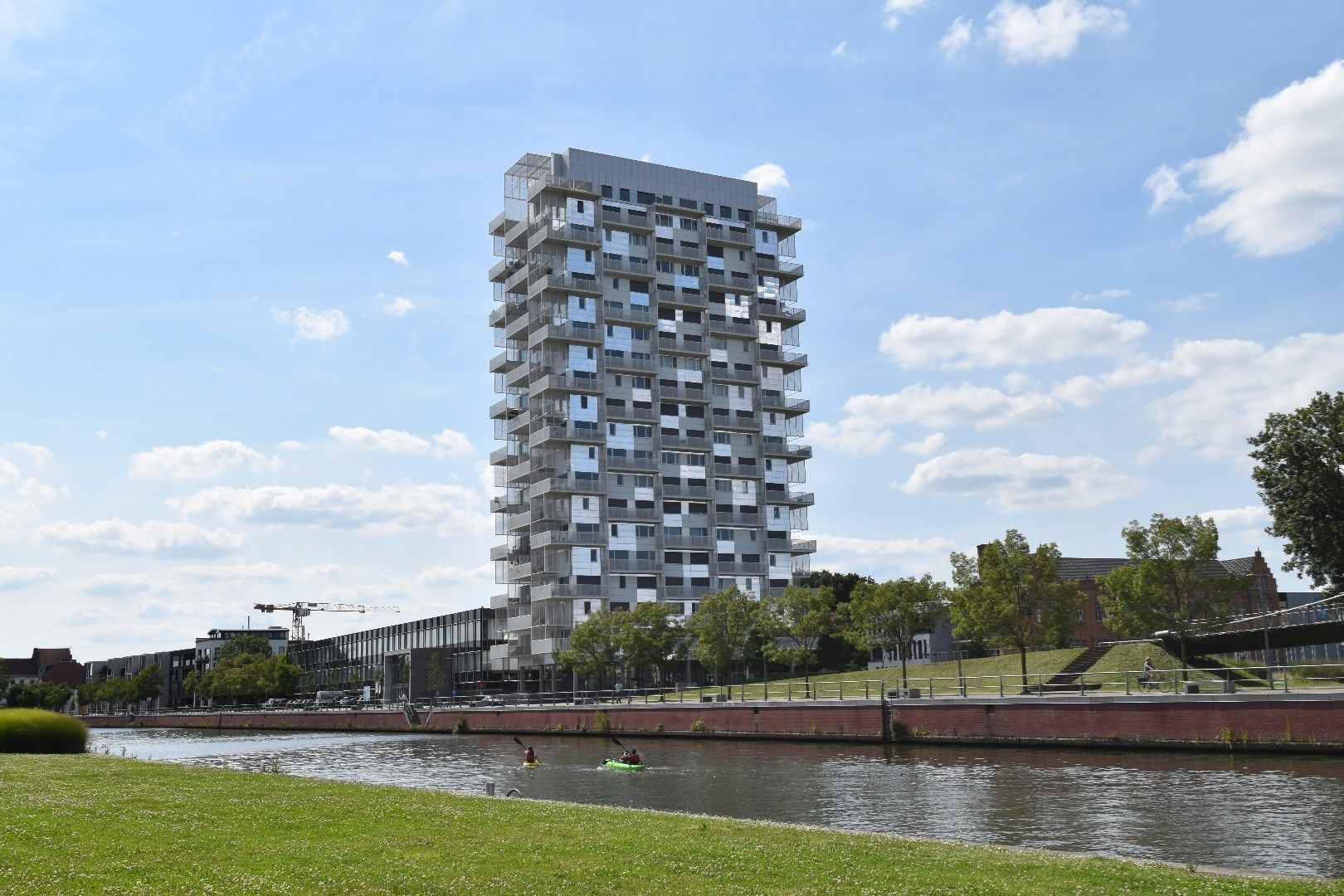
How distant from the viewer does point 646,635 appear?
110m

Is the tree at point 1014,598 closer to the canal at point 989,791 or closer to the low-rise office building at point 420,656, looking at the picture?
the canal at point 989,791

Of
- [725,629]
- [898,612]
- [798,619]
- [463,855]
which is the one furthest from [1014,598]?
[463,855]

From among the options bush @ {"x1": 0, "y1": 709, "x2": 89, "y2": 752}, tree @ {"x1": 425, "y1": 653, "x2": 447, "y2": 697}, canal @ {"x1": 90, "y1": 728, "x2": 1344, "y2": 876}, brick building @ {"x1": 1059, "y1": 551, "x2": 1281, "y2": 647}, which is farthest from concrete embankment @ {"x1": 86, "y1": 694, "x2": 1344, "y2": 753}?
brick building @ {"x1": 1059, "y1": 551, "x2": 1281, "y2": 647}

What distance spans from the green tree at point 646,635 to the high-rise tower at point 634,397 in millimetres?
19118

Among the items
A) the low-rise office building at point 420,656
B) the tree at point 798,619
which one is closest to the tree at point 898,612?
the tree at point 798,619

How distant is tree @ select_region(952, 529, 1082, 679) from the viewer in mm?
72250

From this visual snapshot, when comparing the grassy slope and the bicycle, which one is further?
the bicycle

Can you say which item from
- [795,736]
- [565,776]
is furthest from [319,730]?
[565,776]

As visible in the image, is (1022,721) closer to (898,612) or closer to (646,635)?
(898,612)

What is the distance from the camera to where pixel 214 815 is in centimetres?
2222

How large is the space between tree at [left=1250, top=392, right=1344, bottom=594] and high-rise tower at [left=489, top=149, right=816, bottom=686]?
2945 inches

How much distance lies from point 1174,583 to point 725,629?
148 ft

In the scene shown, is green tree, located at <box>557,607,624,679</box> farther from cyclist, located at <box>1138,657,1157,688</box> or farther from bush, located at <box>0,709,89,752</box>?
bush, located at <box>0,709,89,752</box>

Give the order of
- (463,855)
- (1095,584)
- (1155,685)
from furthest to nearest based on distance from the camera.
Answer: (1095,584)
(1155,685)
(463,855)
